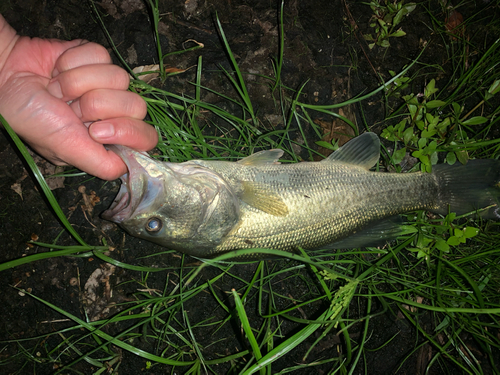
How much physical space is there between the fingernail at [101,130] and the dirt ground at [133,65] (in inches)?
35.7

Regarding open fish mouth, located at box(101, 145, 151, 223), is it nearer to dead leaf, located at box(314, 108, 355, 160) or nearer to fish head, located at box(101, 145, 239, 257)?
fish head, located at box(101, 145, 239, 257)

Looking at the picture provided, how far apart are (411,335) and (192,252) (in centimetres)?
276

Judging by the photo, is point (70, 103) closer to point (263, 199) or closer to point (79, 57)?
point (79, 57)

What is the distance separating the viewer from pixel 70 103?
274 cm

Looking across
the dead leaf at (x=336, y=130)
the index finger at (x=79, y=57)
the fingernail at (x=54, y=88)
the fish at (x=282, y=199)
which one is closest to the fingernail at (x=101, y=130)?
the fish at (x=282, y=199)

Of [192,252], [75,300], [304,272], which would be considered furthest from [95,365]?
[304,272]

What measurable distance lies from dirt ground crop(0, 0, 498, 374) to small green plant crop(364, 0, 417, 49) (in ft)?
0.93

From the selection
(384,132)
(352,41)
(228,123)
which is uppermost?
(352,41)

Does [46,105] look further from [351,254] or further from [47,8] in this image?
[351,254]

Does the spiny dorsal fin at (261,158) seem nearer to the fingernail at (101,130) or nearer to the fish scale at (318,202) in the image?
the fish scale at (318,202)

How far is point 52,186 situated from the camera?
3.28 m

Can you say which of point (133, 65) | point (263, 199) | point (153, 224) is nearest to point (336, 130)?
point (263, 199)

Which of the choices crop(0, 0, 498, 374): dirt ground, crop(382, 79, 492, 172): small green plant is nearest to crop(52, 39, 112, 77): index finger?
crop(0, 0, 498, 374): dirt ground

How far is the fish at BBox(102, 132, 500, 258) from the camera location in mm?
2434
